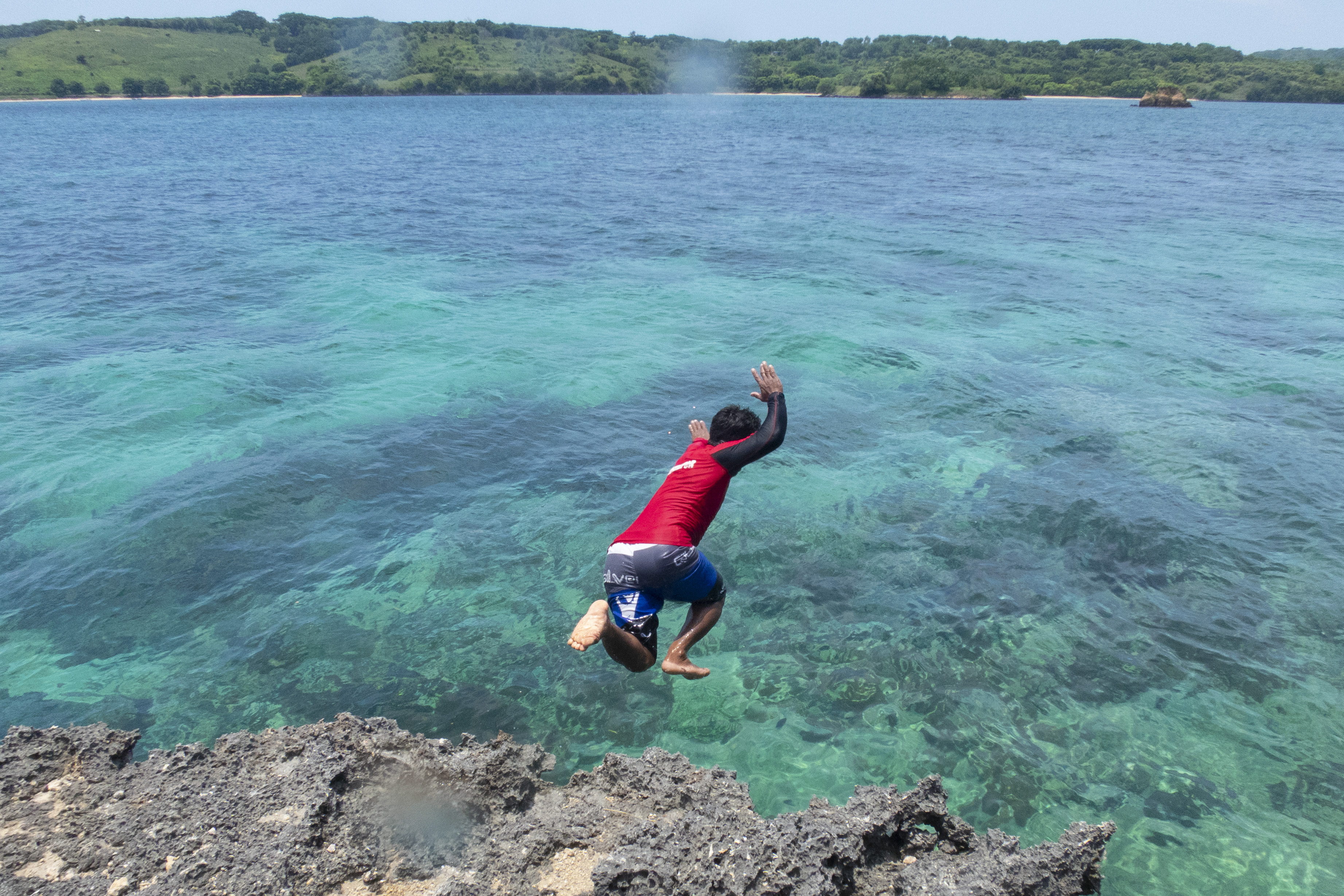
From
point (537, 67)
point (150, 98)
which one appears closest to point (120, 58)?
point (150, 98)

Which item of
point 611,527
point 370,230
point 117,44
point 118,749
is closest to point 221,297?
point 370,230

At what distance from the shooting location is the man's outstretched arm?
5730mm

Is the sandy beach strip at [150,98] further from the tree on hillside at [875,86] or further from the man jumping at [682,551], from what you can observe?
the man jumping at [682,551]

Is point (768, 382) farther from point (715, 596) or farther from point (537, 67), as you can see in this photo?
point (537, 67)

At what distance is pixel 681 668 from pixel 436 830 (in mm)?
1937

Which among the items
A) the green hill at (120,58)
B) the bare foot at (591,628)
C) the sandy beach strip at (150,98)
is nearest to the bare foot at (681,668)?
the bare foot at (591,628)

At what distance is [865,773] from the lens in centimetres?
637

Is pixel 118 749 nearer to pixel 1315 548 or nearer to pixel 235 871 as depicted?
pixel 235 871

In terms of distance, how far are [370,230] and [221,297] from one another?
29.6 feet

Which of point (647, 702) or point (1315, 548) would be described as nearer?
point (647, 702)

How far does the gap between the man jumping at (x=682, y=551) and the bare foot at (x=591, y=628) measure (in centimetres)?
2

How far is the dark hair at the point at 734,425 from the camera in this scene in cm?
604

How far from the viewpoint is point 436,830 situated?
485cm

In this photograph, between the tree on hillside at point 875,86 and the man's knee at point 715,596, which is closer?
the man's knee at point 715,596
